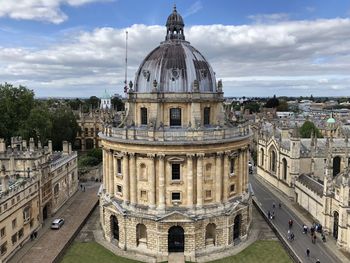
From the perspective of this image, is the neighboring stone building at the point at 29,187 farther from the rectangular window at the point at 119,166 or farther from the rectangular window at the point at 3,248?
the rectangular window at the point at 119,166

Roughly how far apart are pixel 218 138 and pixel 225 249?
1233cm

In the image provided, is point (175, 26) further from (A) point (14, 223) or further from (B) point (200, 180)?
(A) point (14, 223)

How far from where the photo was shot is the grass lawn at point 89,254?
3794 cm

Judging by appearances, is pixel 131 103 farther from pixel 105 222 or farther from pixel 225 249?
pixel 225 249

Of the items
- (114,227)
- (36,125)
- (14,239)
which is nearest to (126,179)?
(114,227)

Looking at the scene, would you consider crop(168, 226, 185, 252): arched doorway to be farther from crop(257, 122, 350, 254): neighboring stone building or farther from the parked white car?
crop(257, 122, 350, 254): neighboring stone building

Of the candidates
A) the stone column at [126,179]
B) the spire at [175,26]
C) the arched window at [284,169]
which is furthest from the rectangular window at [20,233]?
the arched window at [284,169]

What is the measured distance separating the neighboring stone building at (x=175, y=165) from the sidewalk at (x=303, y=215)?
31.0ft

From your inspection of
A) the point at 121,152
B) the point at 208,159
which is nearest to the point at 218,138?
the point at 208,159

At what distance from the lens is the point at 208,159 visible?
39.4 meters

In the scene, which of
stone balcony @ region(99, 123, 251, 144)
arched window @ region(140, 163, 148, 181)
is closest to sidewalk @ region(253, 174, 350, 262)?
stone balcony @ region(99, 123, 251, 144)

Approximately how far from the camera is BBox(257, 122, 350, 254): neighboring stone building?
40531 millimetres

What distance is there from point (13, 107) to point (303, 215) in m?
57.5

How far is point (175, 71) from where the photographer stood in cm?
4072
